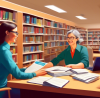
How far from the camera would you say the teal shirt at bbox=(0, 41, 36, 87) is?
1378 mm

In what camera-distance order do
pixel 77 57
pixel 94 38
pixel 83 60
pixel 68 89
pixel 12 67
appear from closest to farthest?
pixel 68 89 < pixel 12 67 < pixel 83 60 < pixel 77 57 < pixel 94 38

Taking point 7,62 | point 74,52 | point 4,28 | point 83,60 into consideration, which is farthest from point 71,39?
point 7,62

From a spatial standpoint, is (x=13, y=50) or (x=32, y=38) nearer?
(x=13, y=50)

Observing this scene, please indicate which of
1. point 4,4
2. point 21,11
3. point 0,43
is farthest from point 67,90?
point 21,11

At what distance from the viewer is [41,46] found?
212 inches

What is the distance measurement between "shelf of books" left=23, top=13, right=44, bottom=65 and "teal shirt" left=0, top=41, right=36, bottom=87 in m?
2.91

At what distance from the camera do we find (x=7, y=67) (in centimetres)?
143

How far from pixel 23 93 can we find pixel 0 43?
24.7 inches

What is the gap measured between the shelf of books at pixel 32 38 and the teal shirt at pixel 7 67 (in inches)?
115

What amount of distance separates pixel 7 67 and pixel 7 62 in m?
0.06

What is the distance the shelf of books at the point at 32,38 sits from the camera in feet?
14.9

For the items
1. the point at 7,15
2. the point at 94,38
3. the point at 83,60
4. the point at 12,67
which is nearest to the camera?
the point at 12,67

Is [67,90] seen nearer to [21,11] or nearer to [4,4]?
[4,4]

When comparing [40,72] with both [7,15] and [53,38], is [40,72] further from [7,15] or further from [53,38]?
[53,38]
